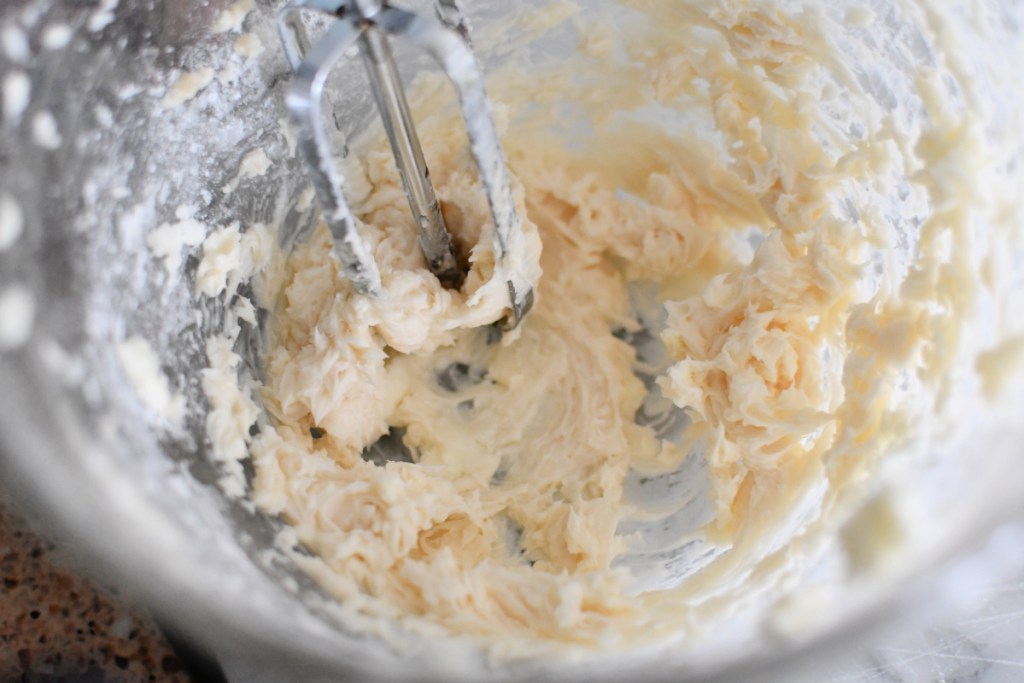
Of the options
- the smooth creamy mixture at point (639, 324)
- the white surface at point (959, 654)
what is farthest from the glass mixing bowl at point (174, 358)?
the white surface at point (959, 654)

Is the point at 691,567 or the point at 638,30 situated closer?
the point at 691,567

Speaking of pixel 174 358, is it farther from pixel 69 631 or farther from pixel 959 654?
pixel 959 654

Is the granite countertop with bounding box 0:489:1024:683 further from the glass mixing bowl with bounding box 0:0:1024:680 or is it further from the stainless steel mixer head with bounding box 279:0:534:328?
the stainless steel mixer head with bounding box 279:0:534:328

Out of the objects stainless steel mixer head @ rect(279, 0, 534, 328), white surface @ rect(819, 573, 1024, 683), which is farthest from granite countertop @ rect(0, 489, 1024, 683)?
stainless steel mixer head @ rect(279, 0, 534, 328)

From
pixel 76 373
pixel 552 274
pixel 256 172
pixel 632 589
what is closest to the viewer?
pixel 76 373

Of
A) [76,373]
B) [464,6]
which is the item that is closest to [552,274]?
[464,6]

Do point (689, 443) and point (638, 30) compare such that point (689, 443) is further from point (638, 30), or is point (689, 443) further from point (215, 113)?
point (215, 113)

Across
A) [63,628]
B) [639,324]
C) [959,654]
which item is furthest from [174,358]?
[959,654]
